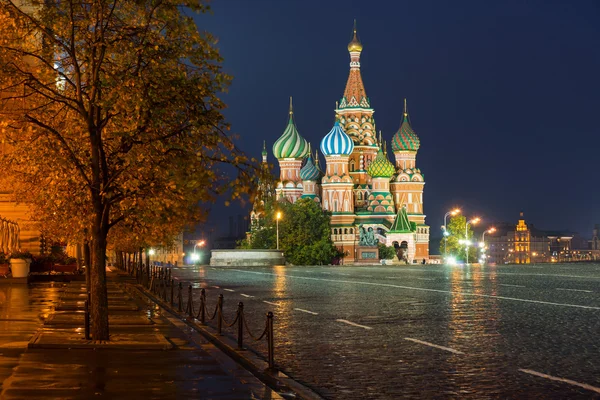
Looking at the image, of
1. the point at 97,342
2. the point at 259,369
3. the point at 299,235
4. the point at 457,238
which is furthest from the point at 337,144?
the point at 259,369

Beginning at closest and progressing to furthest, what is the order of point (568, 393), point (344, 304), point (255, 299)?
point (568, 393) < point (344, 304) < point (255, 299)

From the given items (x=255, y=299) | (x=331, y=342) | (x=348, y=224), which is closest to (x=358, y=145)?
(x=348, y=224)

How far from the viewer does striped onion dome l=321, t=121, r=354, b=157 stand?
14838 centimetres

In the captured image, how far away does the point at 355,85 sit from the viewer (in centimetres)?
16112

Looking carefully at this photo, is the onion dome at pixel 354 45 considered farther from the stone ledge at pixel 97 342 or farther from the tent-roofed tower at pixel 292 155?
the stone ledge at pixel 97 342

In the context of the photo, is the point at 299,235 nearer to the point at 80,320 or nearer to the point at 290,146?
the point at 290,146

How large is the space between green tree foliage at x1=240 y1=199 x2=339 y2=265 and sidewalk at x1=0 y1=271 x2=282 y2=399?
101495 mm

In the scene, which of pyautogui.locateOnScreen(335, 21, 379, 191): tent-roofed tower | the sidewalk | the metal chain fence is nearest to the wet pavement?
the metal chain fence

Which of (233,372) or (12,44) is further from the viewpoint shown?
(12,44)

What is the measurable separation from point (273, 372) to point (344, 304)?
14486 millimetres

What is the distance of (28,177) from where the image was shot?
2362 centimetres

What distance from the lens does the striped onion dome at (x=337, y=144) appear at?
148 metres

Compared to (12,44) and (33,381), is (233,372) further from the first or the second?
(12,44)

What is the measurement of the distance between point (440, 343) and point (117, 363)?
5754mm
